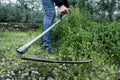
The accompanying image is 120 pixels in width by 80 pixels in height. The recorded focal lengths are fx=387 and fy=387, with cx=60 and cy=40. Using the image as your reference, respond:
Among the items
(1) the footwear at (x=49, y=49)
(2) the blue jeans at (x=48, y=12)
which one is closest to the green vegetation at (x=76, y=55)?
(1) the footwear at (x=49, y=49)

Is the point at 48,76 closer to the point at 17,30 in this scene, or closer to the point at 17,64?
the point at 17,64

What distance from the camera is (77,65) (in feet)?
15.0

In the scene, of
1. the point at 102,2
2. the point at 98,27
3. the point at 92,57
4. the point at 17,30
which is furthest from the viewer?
the point at 17,30

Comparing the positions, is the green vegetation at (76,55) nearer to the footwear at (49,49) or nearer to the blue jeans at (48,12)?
the footwear at (49,49)

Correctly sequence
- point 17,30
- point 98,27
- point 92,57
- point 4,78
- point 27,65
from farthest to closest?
point 17,30 → point 98,27 → point 92,57 → point 27,65 → point 4,78

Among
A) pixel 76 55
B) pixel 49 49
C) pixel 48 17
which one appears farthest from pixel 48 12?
pixel 76 55

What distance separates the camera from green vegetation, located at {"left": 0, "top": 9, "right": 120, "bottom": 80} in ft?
14.4

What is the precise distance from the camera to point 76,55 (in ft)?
17.1

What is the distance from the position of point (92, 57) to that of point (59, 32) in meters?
1.45

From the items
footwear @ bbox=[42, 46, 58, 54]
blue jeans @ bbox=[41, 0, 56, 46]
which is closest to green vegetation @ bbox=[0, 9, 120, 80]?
→ footwear @ bbox=[42, 46, 58, 54]

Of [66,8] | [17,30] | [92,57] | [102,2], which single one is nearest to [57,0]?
[66,8]

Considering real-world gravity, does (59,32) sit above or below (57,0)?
below

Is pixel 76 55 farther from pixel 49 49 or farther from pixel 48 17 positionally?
pixel 48 17

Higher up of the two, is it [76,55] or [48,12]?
[48,12]
